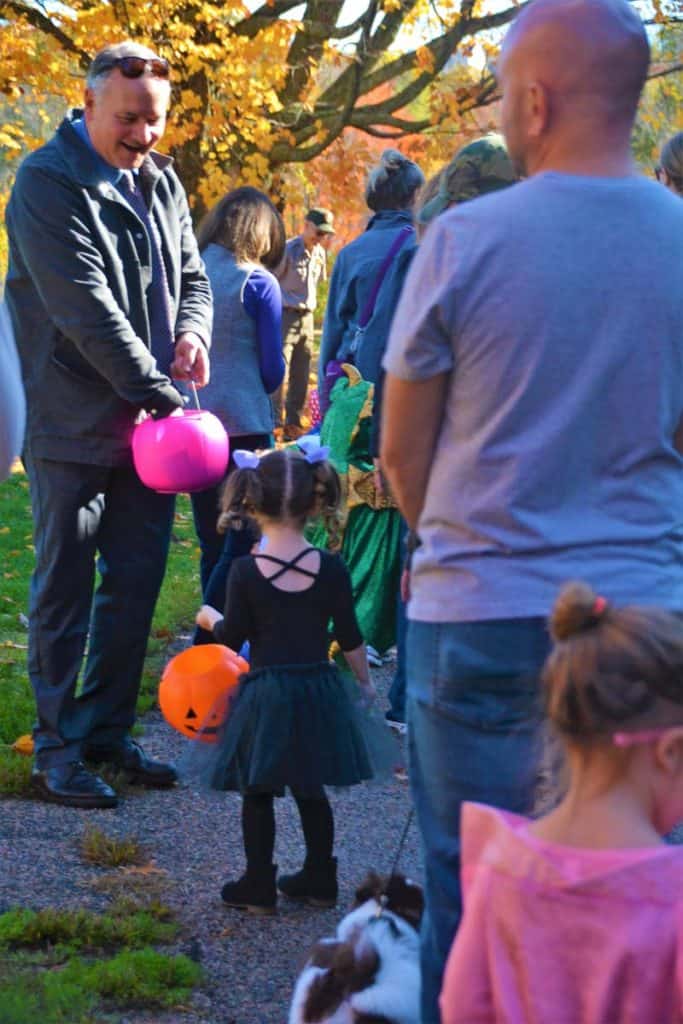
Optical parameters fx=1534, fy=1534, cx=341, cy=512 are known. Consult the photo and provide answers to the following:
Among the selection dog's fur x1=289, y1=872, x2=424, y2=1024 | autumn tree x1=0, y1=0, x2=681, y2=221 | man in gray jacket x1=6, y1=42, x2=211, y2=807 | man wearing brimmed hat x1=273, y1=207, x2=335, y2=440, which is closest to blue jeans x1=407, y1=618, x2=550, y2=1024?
dog's fur x1=289, y1=872, x2=424, y2=1024

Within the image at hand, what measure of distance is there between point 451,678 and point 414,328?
0.59 metres

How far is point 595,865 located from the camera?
6.91 feet

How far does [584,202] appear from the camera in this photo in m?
2.47

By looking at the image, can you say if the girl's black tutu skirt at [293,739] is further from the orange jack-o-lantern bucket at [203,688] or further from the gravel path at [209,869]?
the gravel path at [209,869]

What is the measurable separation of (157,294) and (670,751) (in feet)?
11.1

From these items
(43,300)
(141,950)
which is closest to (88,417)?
(43,300)

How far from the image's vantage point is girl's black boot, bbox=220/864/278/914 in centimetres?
433

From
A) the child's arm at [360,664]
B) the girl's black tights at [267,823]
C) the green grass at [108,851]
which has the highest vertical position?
the child's arm at [360,664]

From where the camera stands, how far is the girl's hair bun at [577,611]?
2160 millimetres

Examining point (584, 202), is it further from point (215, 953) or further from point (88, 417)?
point (88, 417)

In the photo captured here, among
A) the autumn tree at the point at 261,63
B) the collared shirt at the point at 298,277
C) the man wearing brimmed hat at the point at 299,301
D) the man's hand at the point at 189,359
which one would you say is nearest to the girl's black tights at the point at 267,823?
the man's hand at the point at 189,359

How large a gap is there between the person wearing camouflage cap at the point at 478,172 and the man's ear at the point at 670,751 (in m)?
1.72

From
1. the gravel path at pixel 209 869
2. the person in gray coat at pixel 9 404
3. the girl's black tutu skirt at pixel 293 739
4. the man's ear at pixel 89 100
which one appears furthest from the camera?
the man's ear at pixel 89 100

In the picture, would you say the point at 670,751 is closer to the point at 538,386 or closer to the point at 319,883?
the point at 538,386
